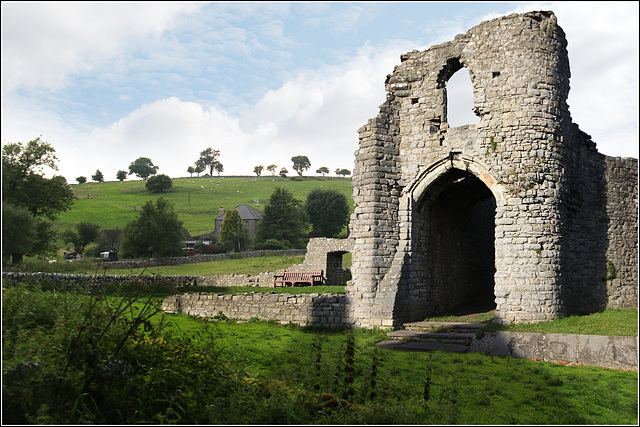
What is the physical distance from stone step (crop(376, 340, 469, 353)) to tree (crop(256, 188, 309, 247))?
52428 millimetres

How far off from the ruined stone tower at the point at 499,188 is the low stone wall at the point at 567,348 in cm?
224

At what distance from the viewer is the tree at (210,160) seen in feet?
445

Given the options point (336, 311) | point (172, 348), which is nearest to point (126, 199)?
point (336, 311)

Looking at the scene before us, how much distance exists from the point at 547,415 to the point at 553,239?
7645mm

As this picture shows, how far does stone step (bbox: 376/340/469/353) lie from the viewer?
11.6 m

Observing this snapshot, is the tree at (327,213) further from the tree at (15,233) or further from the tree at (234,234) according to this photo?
the tree at (15,233)

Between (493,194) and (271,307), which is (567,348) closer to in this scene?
(493,194)

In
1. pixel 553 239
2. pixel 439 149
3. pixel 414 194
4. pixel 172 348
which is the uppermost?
pixel 439 149

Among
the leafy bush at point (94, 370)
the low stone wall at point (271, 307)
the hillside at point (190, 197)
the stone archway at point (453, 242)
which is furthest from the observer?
the hillside at point (190, 197)

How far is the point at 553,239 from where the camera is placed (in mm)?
13539

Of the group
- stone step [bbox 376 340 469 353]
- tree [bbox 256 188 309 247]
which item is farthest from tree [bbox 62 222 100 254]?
stone step [bbox 376 340 469 353]

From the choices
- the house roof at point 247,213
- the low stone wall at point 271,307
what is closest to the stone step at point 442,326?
the low stone wall at point 271,307

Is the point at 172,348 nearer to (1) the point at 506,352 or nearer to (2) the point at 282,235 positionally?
(1) the point at 506,352

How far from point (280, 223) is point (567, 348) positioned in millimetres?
56853
